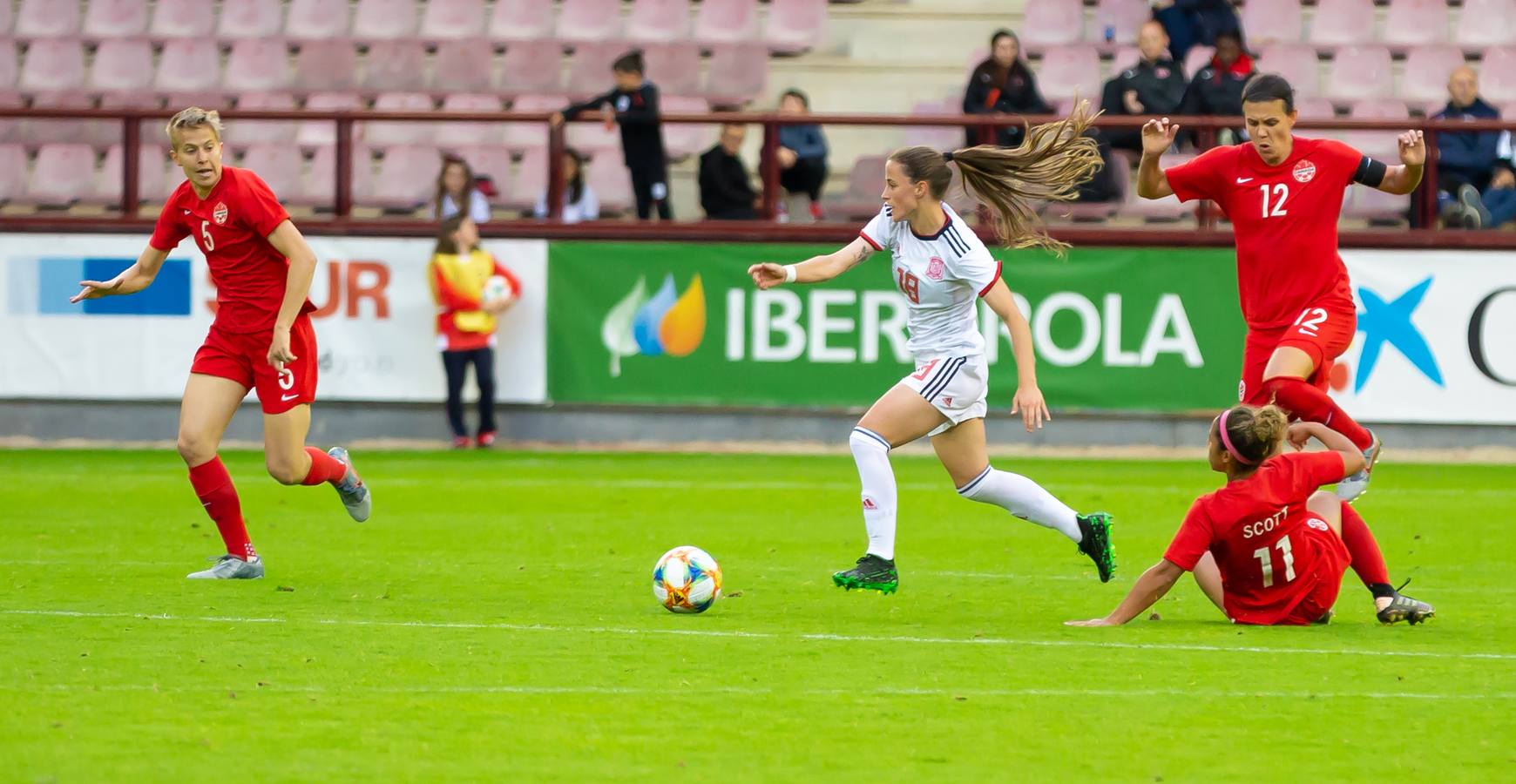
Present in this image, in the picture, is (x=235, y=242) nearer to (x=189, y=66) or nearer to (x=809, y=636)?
(x=809, y=636)

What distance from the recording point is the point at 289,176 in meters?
18.2

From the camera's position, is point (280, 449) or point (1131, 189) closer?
point (280, 449)

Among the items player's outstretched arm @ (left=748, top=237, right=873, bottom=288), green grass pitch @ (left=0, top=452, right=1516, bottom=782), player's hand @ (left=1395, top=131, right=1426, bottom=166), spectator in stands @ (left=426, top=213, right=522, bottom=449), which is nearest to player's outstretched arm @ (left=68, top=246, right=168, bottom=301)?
green grass pitch @ (left=0, top=452, right=1516, bottom=782)

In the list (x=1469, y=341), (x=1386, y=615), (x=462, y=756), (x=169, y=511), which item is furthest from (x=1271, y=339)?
(x=1469, y=341)

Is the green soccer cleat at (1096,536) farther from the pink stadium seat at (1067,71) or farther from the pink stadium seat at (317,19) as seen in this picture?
the pink stadium seat at (317,19)

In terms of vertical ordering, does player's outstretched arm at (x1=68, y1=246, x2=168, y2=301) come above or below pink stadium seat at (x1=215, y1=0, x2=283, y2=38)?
below

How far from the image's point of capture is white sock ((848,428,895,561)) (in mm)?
8227

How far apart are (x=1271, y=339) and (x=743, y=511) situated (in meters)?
4.79

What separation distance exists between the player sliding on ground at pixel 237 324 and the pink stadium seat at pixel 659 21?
38.0ft

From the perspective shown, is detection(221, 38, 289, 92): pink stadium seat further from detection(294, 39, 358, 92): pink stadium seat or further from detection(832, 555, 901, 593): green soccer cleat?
detection(832, 555, 901, 593): green soccer cleat

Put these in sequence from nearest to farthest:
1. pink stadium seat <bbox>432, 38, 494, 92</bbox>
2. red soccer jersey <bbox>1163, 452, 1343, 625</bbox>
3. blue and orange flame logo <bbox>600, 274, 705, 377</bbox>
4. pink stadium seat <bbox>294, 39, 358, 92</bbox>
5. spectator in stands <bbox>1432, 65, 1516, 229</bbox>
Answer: red soccer jersey <bbox>1163, 452, 1343, 625</bbox>, spectator in stands <bbox>1432, 65, 1516, 229</bbox>, blue and orange flame logo <bbox>600, 274, 705, 377</bbox>, pink stadium seat <bbox>432, 38, 494, 92</bbox>, pink stadium seat <bbox>294, 39, 358, 92</bbox>

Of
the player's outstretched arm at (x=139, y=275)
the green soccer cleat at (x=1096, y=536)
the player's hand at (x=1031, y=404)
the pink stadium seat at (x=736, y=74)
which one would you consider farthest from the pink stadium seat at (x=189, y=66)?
the player's hand at (x=1031, y=404)

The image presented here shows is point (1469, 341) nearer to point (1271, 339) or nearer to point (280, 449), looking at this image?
point (1271, 339)

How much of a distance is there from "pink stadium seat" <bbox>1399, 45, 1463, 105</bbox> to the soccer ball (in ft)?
43.3
